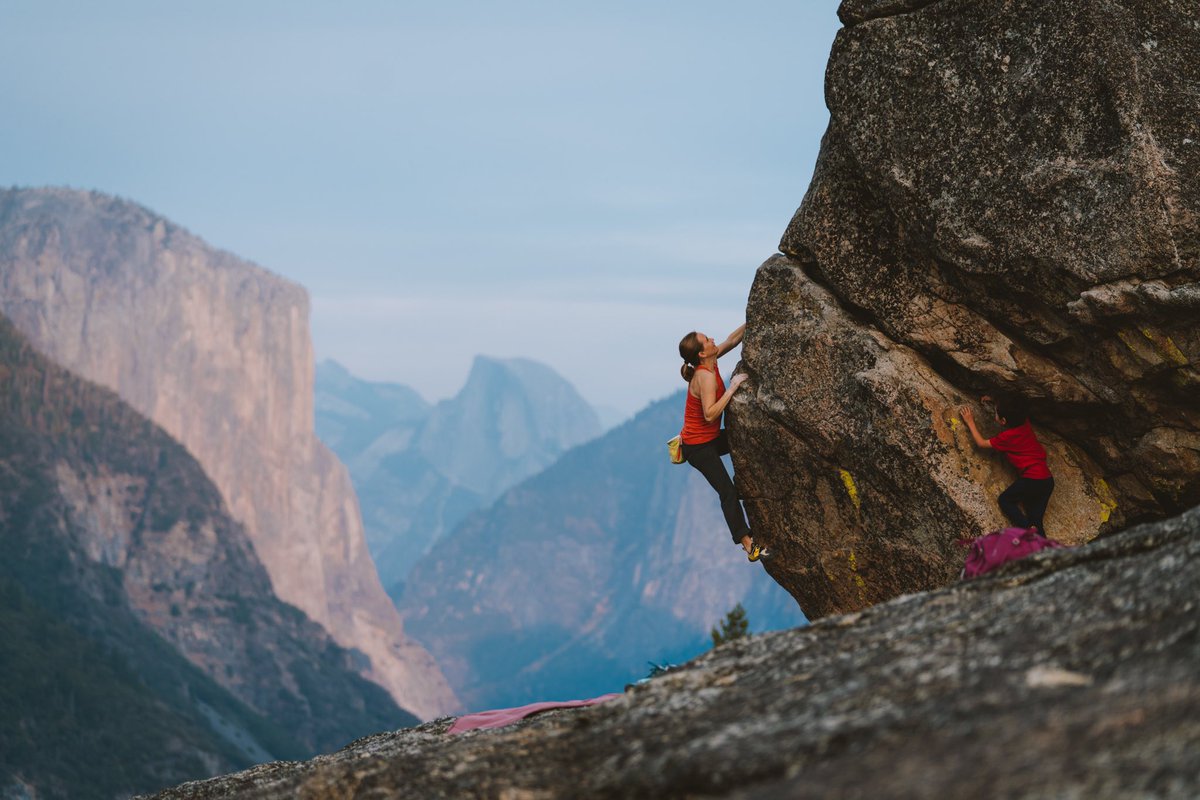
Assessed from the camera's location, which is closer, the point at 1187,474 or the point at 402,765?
the point at 402,765

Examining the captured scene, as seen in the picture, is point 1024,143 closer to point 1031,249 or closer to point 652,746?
point 1031,249

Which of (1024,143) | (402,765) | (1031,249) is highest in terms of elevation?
(1024,143)

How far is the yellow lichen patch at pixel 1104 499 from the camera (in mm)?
18422

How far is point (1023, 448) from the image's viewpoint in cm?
1825

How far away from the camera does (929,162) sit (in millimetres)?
17812

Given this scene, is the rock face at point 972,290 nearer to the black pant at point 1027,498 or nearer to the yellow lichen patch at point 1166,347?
the yellow lichen patch at point 1166,347

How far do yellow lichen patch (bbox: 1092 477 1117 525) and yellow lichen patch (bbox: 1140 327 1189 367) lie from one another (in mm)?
2607

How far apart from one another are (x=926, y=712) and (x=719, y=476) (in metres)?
11.8

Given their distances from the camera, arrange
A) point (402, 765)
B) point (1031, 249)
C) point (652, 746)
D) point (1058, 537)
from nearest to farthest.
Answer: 1. point (652, 746)
2. point (402, 765)
3. point (1031, 249)
4. point (1058, 537)

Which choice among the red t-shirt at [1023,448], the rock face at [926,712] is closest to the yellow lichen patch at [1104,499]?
the red t-shirt at [1023,448]

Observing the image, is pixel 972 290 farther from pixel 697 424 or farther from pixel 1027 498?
pixel 697 424

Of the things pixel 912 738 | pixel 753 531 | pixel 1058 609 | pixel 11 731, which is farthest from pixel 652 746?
pixel 11 731

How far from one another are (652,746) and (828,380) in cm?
1027

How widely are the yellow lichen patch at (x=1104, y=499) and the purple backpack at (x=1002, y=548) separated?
5494mm
